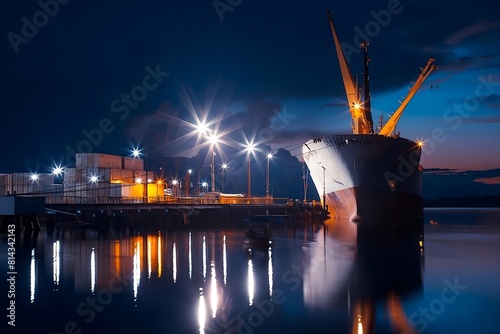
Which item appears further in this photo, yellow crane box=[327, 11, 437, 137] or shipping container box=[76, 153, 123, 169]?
yellow crane box=[327, 11, 437, 137]

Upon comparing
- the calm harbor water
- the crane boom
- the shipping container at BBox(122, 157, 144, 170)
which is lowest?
the calm harbor water

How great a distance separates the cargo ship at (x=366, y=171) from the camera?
63.3 meters

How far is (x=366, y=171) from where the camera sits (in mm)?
62750

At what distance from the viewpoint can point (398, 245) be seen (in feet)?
148

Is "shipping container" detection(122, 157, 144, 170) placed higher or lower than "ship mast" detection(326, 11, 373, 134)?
lower

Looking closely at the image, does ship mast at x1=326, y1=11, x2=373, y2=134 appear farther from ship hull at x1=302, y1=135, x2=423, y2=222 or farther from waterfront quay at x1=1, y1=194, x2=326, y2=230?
waterfront quay at x1=1, y1=194, x2=326, y2=230

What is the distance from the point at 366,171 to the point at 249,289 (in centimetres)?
4083

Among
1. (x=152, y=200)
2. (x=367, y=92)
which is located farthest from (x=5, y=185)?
(x=367, y=92)

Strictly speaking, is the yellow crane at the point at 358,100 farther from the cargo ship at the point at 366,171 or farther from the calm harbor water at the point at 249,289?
the calm harbor water at the point at 249,289

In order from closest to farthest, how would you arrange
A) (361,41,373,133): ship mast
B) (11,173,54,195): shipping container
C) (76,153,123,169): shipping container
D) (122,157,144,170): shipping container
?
(76,153,123,169): shipping container
(11,173,54,195): shipping container
(122,157,144,170): shipping container
(361,41,373,133): ship mast

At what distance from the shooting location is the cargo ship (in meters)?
63.3

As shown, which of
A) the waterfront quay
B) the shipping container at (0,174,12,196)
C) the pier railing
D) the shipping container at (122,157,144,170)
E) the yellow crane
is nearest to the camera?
the waterfront quay

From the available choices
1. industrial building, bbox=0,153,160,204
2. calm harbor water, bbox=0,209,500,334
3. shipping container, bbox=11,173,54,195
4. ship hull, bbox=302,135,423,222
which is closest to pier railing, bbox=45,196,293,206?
industrial building, bbox=0,153,160,204

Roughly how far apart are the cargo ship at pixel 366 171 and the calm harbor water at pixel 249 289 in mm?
20471
